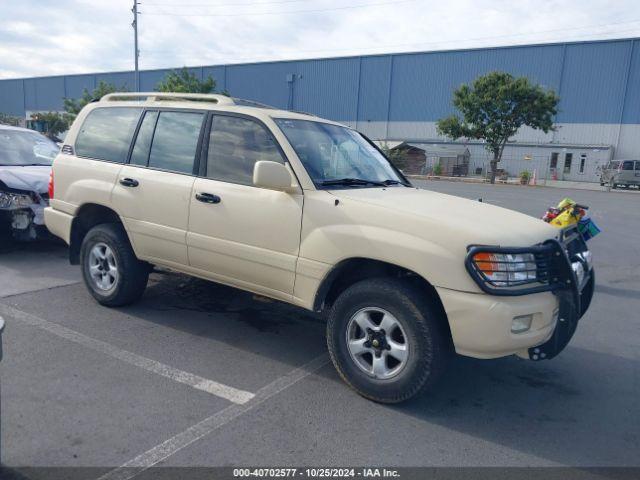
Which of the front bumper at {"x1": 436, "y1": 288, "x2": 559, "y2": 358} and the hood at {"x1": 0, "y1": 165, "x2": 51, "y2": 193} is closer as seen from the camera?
the front bumper at {"x1": 436, "y1": 288, "x2": 559, "y2": 358}

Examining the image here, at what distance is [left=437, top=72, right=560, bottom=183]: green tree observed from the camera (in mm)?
33719

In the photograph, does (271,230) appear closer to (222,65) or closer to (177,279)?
(177,279)

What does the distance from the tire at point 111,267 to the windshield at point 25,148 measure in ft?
12.1

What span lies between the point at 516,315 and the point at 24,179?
21.7 ft

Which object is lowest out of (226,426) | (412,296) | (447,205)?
(226,426)

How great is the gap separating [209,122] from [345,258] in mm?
1850

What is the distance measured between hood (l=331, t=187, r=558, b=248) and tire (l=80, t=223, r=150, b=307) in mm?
2271

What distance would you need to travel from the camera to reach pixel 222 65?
58500 millimetres

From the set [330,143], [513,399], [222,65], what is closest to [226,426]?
[513,399]

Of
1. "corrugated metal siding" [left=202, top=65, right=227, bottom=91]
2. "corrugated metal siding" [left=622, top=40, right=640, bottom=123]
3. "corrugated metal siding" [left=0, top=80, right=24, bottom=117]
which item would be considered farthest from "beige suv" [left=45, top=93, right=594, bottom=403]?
"corrugated metal siding" [left=0, top=80, right=24, bottom=117]

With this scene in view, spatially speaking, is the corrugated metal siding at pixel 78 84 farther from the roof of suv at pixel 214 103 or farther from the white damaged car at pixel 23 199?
the roof of suv at pixel 214 103

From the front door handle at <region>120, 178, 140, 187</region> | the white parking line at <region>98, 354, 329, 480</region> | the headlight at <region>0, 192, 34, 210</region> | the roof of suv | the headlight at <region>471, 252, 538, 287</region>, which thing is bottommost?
the white parking line at <region>98, 354, 329, 480</region>

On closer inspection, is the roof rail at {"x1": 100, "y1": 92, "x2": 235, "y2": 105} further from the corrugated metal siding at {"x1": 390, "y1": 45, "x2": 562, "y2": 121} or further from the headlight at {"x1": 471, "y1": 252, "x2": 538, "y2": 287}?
the corrugated metal siding at {"x1": 390, "y1": 45, "x2": 562, "y2": 121}

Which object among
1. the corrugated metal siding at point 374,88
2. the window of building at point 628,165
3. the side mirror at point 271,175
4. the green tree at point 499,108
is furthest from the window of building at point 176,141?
the corrugated metal siding at point 374,88
